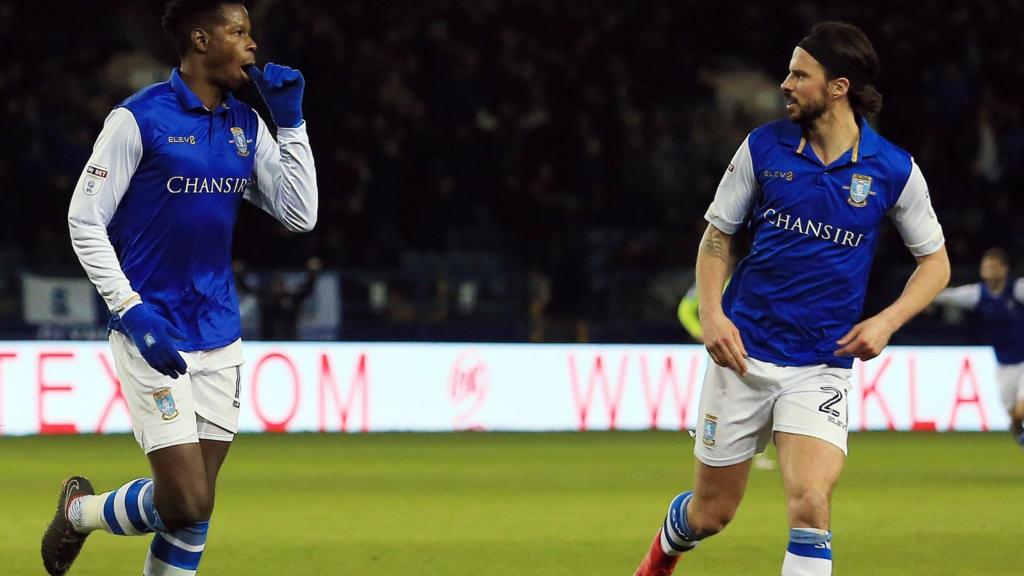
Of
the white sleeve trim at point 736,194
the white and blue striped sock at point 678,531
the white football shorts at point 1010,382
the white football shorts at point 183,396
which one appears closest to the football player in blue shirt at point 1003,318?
the white football shorts at point 1010,382

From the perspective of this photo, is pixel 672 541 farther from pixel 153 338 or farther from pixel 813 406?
pixel 153 338

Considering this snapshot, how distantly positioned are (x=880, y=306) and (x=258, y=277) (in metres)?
6.19

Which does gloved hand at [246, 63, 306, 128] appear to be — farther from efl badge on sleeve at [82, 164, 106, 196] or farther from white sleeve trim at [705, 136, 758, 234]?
white sleeve trim at [705, 136, 758, 234]

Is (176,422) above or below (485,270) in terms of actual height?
above

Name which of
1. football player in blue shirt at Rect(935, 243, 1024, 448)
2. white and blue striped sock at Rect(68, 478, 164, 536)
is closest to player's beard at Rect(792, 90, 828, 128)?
white and blue striped sock at Rect(68, 478, 164, 536)

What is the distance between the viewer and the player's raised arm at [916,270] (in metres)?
5.48

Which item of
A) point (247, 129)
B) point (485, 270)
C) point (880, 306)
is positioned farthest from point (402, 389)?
point (247, 129)

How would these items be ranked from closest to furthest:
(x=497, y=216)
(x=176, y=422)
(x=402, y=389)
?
(x=176, y=422) < (x=402, y=389) < (x=497, y=216)

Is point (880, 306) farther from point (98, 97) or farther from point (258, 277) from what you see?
point (98, 97)

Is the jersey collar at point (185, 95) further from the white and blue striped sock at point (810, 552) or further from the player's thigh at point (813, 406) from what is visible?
the white and blue striped sock at point (810, 552)

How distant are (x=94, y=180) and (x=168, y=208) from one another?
0.25 m

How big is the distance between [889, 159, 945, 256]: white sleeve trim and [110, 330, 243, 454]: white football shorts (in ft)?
7.36

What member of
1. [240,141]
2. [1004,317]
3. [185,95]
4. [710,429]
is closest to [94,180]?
[185,95]

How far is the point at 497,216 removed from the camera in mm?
18578
